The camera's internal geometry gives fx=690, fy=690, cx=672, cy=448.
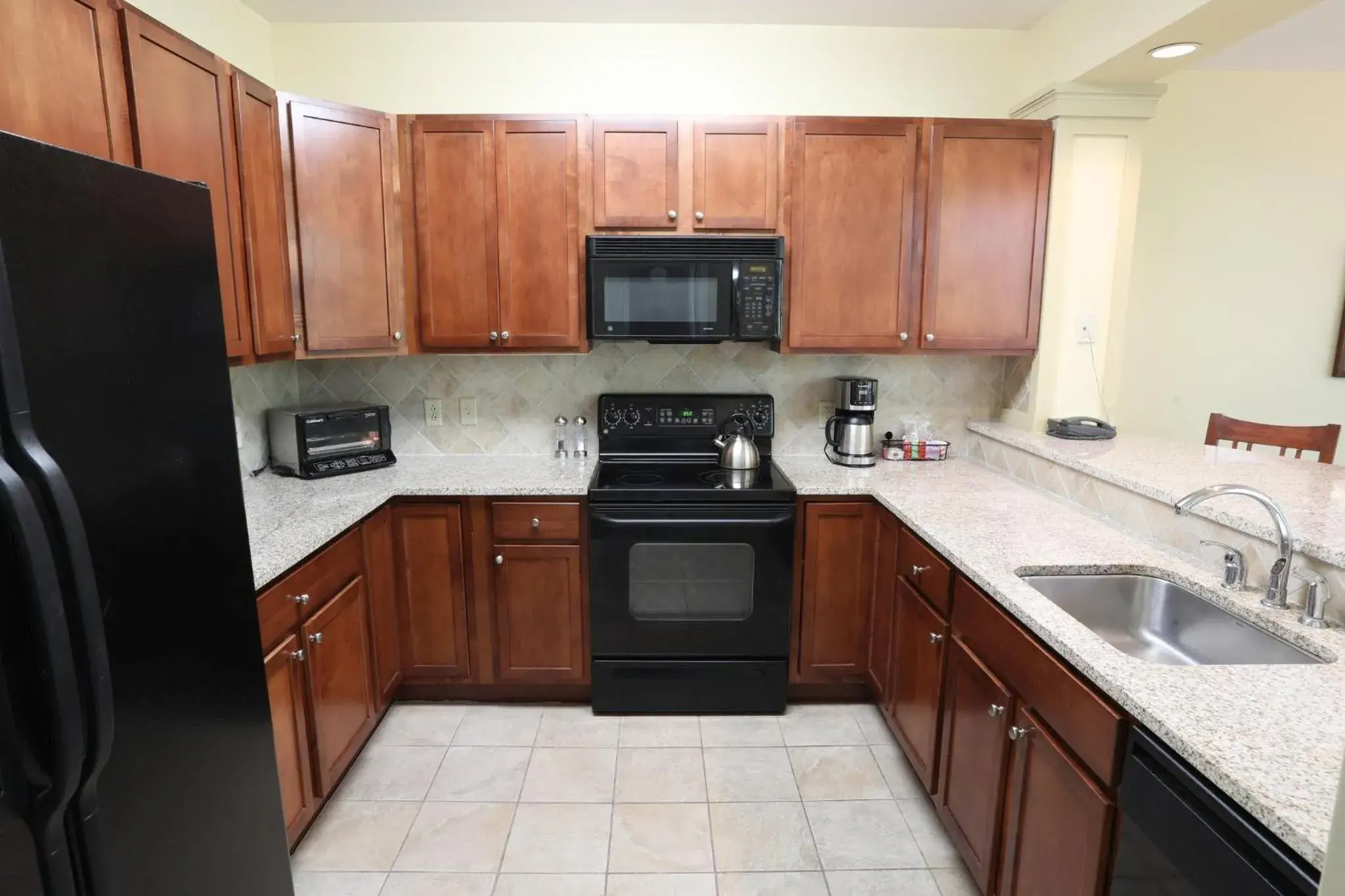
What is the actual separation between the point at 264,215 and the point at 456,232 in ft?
2.05

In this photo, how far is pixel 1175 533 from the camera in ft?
5.74

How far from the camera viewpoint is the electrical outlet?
9.81ft

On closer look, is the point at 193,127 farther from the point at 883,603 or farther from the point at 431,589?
the point at 883,603

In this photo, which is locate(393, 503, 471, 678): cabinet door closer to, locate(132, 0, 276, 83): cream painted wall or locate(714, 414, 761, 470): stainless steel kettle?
locate(714, 414, 761, 470): stainless steel kettle

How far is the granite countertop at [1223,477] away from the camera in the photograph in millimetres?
1503

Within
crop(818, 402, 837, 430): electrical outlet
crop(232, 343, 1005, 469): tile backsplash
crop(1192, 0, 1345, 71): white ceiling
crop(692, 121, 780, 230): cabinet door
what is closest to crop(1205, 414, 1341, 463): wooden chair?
crop(232, 343, 1005, 469): tile backsplash

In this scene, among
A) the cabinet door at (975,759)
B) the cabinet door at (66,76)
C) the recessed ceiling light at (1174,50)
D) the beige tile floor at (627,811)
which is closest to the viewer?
the cabinet door at (66,76)

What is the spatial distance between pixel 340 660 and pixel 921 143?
8.64ft

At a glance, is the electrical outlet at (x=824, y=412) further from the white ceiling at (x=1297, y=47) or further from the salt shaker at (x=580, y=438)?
the white ceiling at (x=1297, y=47)

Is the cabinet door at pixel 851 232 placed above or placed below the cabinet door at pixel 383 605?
above

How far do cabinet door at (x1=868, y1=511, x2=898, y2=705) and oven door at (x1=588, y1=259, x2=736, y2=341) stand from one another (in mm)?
897

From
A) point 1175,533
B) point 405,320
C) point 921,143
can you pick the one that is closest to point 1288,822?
point 1175,533

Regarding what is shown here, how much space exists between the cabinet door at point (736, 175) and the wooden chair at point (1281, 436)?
2027 mm

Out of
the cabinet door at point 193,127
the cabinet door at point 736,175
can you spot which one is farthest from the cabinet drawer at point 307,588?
the cabinet door at point 736,175
